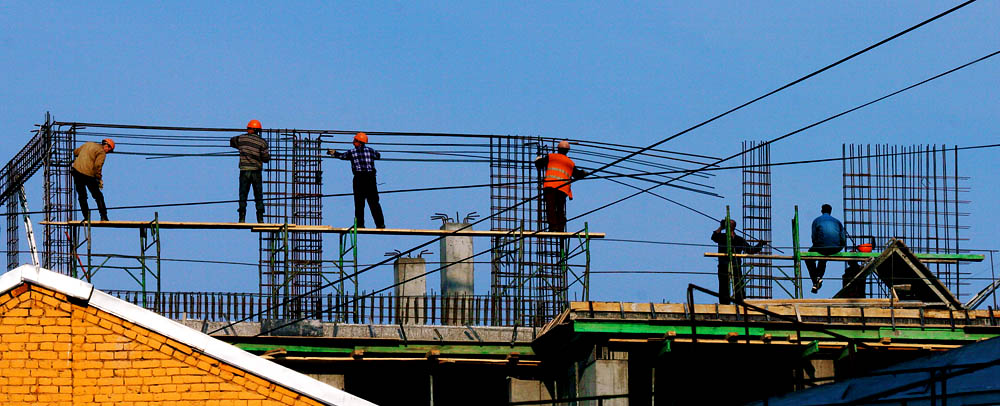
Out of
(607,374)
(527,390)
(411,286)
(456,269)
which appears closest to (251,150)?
(411,286)

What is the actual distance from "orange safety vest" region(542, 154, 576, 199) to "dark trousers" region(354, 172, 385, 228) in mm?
2948

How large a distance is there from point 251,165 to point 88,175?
269 cm

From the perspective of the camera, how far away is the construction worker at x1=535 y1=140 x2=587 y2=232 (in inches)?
→ 1107

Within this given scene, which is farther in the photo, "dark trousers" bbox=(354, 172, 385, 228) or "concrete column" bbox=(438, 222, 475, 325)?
"concrete column" bbox=(438, 222, 475, 325)

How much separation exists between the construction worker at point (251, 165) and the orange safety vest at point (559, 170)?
4.84 meters

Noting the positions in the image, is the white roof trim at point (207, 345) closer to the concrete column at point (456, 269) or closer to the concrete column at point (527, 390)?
the concrete column at point (527, 390)

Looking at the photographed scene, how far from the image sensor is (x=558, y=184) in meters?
28.2

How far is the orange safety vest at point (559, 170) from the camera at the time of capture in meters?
28.3

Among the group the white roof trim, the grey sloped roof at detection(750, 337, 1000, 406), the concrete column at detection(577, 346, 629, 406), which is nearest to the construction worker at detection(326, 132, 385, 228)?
the concrete column at detection(577, 346, 629, 406)

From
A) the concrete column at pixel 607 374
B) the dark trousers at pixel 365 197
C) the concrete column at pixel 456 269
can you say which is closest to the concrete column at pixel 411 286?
the concrete column at pixel 456 269

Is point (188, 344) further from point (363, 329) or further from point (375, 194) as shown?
point (375, 194)

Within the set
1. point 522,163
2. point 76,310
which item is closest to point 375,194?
point 522,163

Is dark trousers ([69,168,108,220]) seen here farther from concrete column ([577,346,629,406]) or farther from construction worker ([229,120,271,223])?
concrete column ([577,346,629,406])

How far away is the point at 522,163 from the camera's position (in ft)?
102
